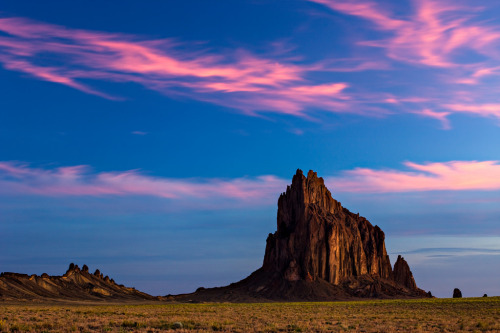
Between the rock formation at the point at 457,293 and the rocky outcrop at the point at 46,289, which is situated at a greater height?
the rock formation at the point at 457,293

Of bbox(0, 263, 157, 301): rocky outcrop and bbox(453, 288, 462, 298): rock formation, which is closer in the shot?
bbox(0, 263, 157, 301): rocky outcrop

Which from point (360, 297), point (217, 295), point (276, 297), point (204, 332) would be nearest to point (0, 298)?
point (217, 295)

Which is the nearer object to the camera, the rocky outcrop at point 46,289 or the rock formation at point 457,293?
the rocky outcrop at point 46,289

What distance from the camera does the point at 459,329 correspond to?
4306 cm

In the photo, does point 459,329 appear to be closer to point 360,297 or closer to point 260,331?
point 260,331

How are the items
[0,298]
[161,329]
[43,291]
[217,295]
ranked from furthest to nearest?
[217,295]
[43,291]
[0,298]
[161,329]

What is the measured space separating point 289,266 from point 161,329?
15965cm

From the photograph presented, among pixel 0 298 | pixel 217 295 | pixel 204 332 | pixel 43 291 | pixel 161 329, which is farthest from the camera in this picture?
pixel 217 295

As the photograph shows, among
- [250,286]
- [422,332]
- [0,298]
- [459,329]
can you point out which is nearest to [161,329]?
[422,332]

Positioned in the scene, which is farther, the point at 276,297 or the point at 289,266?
the point at 289,266

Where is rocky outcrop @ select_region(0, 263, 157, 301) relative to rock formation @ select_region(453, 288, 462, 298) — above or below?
below

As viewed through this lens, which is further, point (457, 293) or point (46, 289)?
point (457, 293)

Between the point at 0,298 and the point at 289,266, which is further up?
the point at 289,266

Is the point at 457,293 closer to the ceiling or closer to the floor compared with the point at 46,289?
closer to the ceiling
